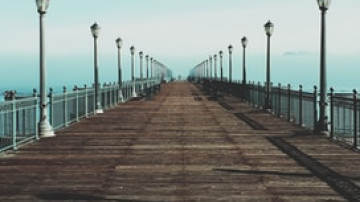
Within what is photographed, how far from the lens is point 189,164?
1166cm

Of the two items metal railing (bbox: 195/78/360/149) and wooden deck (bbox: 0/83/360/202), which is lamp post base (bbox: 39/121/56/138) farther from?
metal railing (bbox: 195/78/360/149)

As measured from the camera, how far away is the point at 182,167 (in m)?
11.3

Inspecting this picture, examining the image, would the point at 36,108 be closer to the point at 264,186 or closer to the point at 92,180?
the point at 92,180

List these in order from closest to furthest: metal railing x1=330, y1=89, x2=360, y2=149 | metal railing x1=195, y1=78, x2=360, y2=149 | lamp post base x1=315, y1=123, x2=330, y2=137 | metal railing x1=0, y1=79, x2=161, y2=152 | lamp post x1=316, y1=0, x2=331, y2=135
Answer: metal railing x1=0, y1=79, x2=161, y2=152 → metal railing x1=330, y1=89, x2=360, y2=149 → metal railing x1=195, y1=78, x2=360, y2=149 → lamp post base x1=315, y1=123, x2=330, y2=137 → lamp post x1=316, y1=0, x2=331, y2=135

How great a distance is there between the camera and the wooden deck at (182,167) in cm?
885

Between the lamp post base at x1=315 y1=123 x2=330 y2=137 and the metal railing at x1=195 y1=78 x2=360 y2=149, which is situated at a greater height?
the metal railing at x1=195 y1=78 x2=360 y2=149

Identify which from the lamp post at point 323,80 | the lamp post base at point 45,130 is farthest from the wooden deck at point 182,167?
the lamp post at point 323,80

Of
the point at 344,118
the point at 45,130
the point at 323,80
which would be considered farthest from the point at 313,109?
the point at 45,130

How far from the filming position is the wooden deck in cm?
885

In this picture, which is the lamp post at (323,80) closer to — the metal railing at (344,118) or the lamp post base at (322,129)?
the lamp post base at (322,129)

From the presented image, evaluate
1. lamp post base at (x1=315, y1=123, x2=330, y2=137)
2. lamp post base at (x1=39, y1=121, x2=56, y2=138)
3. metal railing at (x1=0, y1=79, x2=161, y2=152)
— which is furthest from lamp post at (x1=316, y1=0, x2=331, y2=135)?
metal railing at (x1=0, y1=79, x2=161, y2=152)

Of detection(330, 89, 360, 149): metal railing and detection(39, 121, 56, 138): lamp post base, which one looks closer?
detection(330, 89, 360, 149): metal railing

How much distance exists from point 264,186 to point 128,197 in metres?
2.27

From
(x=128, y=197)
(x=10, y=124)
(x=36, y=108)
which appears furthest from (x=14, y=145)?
(x=128, y=197)
